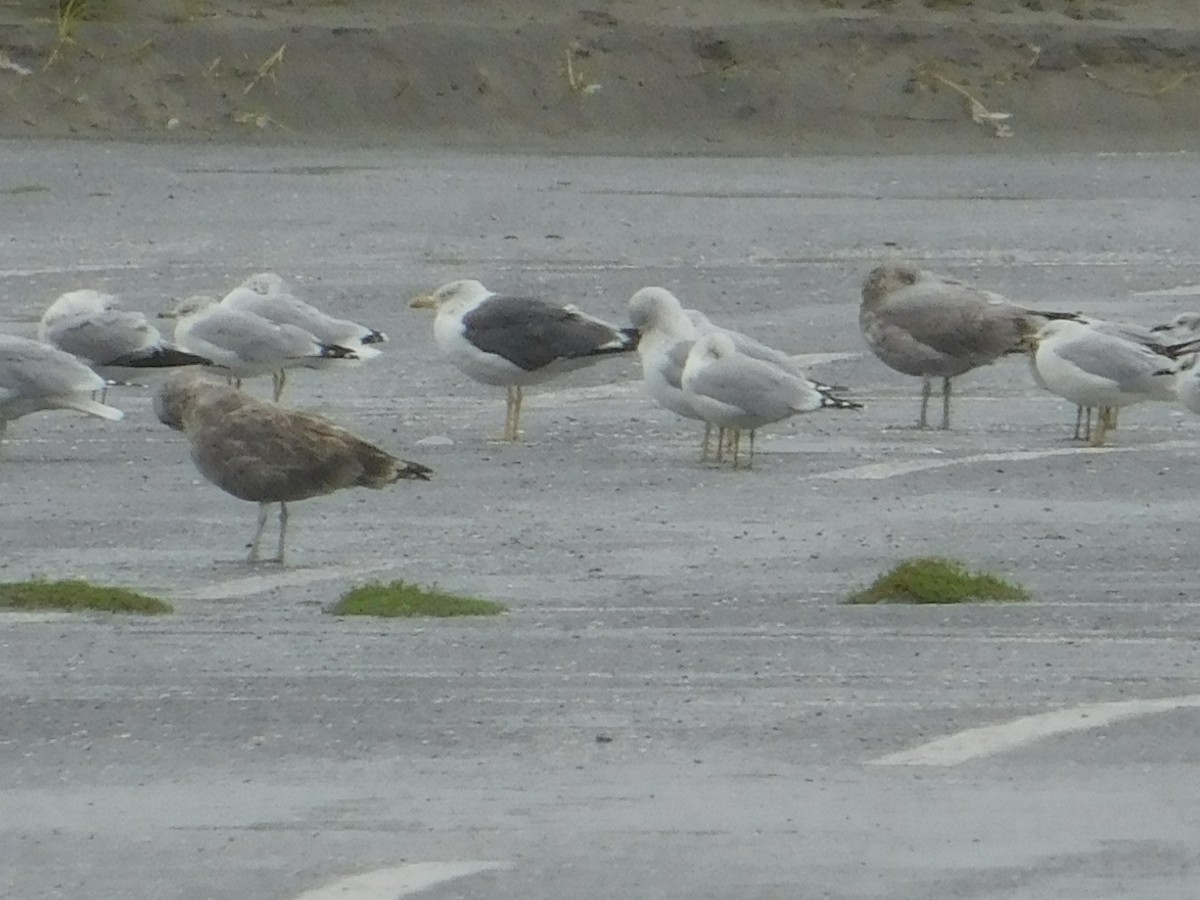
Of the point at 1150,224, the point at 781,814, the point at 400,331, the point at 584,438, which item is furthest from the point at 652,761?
the point at 1150,224

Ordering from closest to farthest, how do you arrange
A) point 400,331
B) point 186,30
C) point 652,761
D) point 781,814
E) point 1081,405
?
point 781,814
point 652,761
point 1081,405
point 400,331
point 186,30

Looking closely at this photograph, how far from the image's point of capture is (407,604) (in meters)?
13.1

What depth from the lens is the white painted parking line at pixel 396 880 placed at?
27.8 ft

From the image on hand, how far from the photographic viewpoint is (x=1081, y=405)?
18844mm

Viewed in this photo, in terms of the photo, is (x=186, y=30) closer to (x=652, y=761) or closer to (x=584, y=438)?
(x=584, y=438)

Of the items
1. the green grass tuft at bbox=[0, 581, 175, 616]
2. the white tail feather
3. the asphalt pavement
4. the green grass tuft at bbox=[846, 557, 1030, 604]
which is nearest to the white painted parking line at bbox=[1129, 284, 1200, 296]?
the asphalt pavement

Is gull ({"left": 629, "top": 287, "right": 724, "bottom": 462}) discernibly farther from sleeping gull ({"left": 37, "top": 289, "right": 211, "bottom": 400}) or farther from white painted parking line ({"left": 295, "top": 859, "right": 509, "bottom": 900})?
white painted parking line ({"left": 295, "top": 859, "right": 509, "bottom": 900})

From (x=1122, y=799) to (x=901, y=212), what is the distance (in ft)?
71.8

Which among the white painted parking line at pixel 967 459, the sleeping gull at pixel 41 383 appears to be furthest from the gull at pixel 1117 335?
the sleeping gull at pixel 41 383

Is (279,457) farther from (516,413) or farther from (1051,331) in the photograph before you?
(1051,331)

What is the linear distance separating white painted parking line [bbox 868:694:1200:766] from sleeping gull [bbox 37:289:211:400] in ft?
30.4

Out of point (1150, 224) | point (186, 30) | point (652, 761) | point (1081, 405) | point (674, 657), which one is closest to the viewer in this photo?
point (652, 761)

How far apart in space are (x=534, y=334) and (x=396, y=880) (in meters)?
10.9

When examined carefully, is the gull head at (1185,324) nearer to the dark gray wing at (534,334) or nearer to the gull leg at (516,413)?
the dark gray wing at (534,334)
